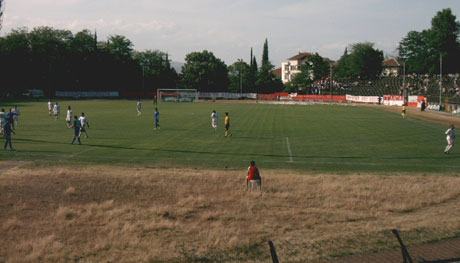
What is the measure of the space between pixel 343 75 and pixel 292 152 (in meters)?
125

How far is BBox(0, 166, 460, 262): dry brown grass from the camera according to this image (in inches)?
404

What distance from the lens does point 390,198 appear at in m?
15.4

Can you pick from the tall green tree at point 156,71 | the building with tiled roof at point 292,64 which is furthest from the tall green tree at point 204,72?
the building with tiled roof at point 292,64

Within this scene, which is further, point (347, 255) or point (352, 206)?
point (352, 206)

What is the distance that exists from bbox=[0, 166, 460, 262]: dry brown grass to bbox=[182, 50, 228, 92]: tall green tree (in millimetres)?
109979

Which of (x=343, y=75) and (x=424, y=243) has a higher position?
(x=343, y=75)

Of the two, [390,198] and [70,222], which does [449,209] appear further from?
[70,222]

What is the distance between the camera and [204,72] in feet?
420

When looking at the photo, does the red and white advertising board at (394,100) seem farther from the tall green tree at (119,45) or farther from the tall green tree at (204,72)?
the tall green tree at (119,45)

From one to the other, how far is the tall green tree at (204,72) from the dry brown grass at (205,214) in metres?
110

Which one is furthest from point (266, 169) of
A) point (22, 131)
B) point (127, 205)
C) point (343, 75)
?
point (343, 75)

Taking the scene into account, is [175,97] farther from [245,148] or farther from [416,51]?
[245,148]

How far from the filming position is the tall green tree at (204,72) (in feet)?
421

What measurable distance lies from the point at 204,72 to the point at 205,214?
383 ft
